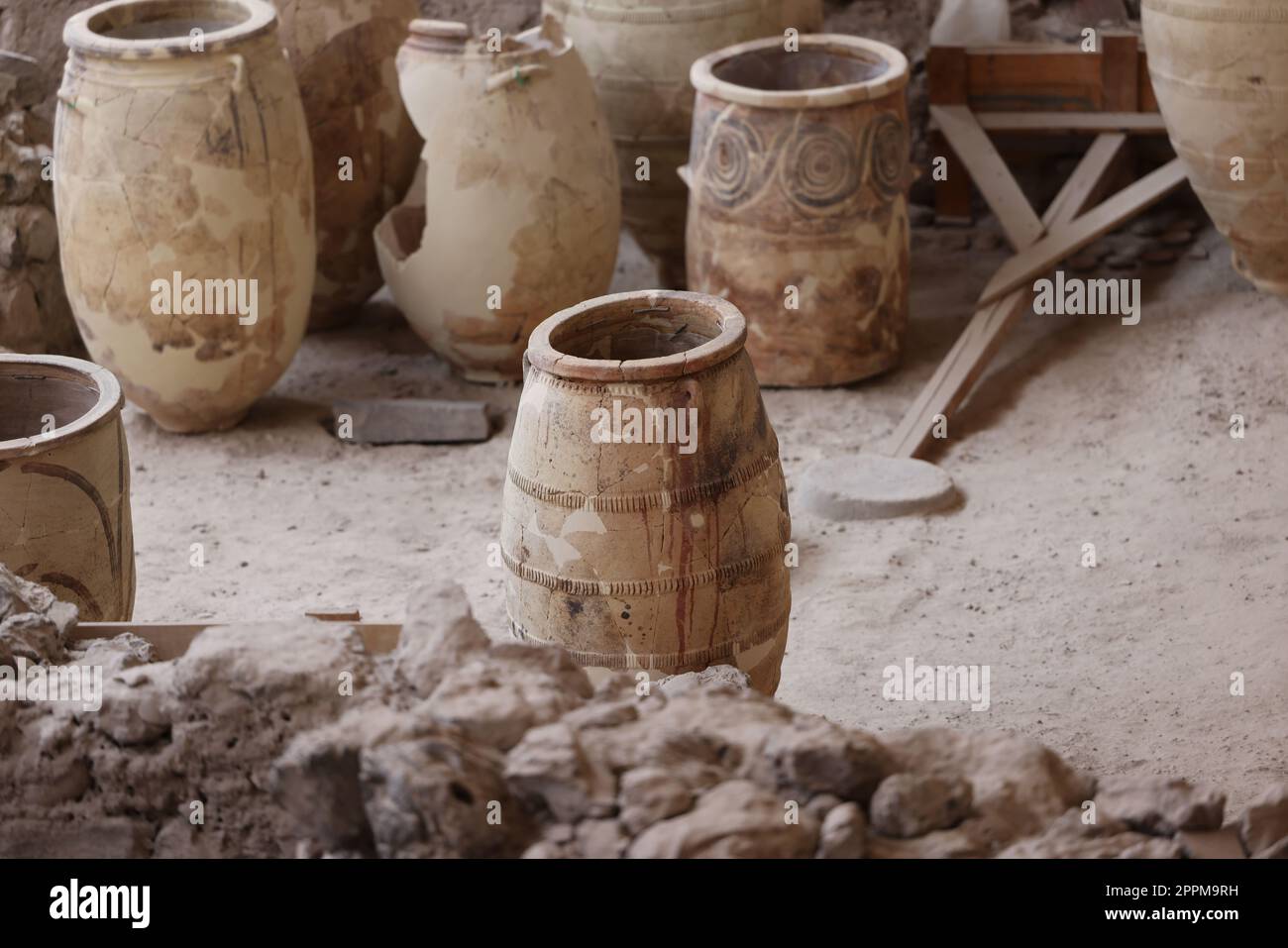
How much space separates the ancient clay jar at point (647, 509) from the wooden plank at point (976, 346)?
6.27ft

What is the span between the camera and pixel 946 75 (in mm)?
6133

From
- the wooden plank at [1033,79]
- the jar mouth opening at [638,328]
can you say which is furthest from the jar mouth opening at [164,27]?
the wooden plank at [1033,79]

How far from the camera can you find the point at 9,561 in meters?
3.26

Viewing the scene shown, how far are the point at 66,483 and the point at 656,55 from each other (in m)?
3.08

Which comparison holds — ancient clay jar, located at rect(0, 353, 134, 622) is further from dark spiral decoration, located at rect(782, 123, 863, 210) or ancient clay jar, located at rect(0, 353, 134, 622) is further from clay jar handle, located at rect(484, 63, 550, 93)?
dark spiral decoration, located at rect(782, 123, 863, 210)

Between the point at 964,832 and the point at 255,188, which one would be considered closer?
the point at 964,832

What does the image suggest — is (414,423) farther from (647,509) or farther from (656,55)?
(647,509)

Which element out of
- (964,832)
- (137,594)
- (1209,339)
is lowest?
(137,594)

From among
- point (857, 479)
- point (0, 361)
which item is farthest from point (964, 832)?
point (857, 479)

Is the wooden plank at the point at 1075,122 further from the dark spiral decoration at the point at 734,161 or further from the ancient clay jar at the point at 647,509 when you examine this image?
the ancient clay jar at the point at 647,509

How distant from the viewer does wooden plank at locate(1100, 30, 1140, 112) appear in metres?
5.96

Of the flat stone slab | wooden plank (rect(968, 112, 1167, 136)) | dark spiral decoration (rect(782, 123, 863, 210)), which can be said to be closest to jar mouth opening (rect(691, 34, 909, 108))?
dark spiral decoration (rect(782, 123, 863, 210))
